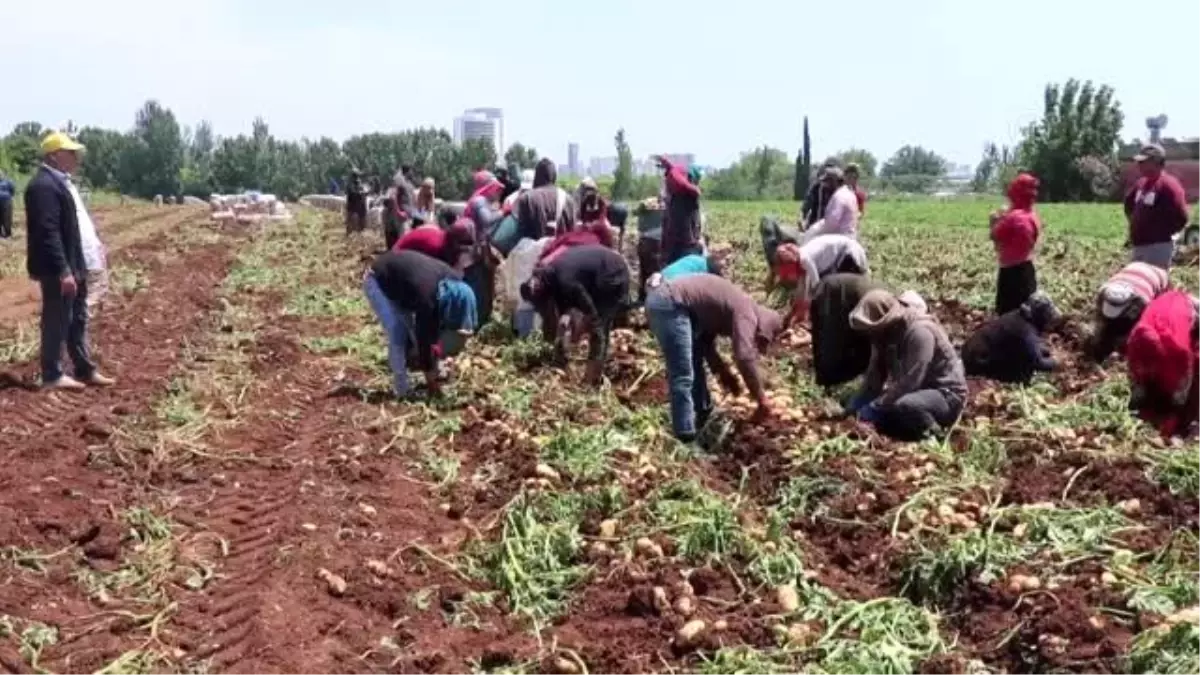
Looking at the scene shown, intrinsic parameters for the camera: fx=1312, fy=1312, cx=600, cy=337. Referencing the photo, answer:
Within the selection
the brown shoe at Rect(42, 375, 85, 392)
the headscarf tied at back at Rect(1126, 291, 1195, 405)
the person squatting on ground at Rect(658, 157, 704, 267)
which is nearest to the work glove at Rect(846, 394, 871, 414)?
the headscarf tied at back at Rect(1126, 291, 1195, 405)

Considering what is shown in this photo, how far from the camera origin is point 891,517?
5.25 m

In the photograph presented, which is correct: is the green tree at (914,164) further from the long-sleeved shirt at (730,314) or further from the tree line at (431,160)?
the long-sleeved shirt at (730,314)

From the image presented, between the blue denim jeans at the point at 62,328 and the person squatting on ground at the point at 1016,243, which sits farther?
the person squatting on ground at the point at 1016,243

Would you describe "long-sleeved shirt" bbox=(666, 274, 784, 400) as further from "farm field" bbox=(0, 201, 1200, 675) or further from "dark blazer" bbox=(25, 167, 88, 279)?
"dark blazer" bbox=(25, 167, 88, 279)

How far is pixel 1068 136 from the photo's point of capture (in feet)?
171

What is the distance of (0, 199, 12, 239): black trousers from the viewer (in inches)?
880

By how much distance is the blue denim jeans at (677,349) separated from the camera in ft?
21.7

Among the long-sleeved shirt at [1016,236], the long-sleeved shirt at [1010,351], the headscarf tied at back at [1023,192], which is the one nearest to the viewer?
the long-sleeved shirt at [1010,351]

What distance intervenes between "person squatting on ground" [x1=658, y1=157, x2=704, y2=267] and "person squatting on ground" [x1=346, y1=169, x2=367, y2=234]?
13710 mm

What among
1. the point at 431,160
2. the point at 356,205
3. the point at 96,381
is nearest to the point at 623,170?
the point at 431,160

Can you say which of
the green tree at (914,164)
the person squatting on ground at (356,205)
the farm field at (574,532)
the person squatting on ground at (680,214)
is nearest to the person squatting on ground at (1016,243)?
the farm field at (574,532)

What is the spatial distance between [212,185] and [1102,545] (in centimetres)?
6981

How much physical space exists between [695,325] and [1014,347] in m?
2.12

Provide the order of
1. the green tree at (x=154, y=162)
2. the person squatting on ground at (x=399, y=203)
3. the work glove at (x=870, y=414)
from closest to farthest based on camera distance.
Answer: the work glove at (x=870, y=414), the person squatting on ground at (x=399, y=203), the green tree at (x=154, y=162)
